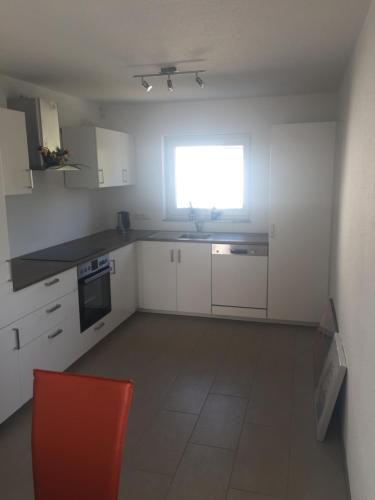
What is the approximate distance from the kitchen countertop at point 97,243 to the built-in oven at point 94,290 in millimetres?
96

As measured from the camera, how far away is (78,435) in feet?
4.42

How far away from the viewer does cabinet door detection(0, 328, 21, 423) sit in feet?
8.53

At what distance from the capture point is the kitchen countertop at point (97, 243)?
3.00 m

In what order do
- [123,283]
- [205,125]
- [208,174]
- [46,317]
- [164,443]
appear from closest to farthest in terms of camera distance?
[164,443] → [46,317] → [123,283] → [205,125] → [208,174]

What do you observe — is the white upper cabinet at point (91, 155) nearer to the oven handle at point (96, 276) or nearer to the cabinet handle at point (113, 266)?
the cabinet handle at point (113, 266)

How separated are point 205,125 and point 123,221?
58.7 inches

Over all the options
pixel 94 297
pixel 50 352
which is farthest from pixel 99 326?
pixel 50 352

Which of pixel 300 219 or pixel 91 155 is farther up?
pixel 91 155

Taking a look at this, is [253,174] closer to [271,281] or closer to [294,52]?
[271,281]

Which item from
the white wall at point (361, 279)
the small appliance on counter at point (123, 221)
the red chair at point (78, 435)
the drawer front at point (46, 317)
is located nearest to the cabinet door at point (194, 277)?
the small appliance on counter at point (123, 221)

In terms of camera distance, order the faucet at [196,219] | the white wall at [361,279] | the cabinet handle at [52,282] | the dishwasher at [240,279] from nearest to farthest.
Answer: the white wall at [361,279]
the cabinet handle at [52,282]
the dishwasher at [240,279]
the faucet at [196,219]

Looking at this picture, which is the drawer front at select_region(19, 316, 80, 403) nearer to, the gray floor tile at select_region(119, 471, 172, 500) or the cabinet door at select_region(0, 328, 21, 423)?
the cabinet door at select_region(0, 328, 21, 423)

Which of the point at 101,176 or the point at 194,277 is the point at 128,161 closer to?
the point at 101,176

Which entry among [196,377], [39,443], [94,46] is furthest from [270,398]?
[94,46]
